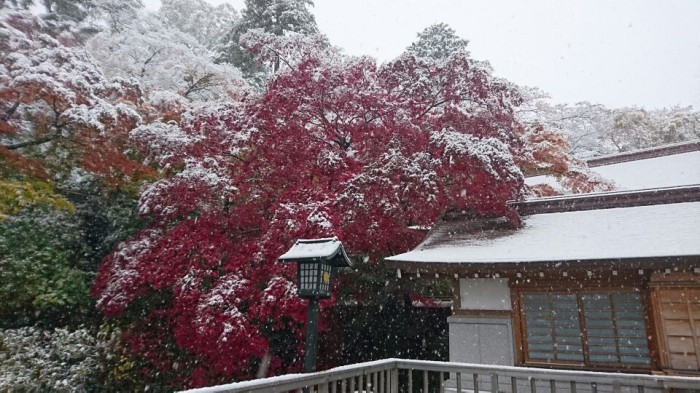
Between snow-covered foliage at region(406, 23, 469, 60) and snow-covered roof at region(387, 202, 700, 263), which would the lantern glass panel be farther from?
snow-covered foliage at region(406, 23, 469, 60)

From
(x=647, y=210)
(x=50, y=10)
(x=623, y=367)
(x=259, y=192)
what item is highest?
(x=50, y=10)

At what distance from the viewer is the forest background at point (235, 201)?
8102 millimetres

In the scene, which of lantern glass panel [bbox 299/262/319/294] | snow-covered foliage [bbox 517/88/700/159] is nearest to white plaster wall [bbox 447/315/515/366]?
lantern glass panel [bbox 299/262/319/294]

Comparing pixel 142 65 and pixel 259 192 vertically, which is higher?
pixel 142 65

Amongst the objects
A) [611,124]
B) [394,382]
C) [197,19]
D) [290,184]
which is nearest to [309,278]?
[394,382]

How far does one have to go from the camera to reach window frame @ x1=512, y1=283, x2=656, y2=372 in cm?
667

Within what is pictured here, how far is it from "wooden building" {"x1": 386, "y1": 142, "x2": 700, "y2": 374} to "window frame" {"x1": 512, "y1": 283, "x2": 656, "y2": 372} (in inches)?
0.6

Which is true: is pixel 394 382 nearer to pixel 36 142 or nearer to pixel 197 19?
pixel 36 142

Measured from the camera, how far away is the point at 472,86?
9562 millimetres

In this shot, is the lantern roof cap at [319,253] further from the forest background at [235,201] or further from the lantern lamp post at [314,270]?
the forest background at [235,201]

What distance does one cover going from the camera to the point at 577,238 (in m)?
7.43

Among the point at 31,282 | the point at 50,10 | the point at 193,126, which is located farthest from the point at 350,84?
the point at 50,10

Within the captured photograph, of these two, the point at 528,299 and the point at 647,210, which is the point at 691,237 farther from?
the point at 528,299

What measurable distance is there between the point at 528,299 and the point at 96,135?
30.6 feet
